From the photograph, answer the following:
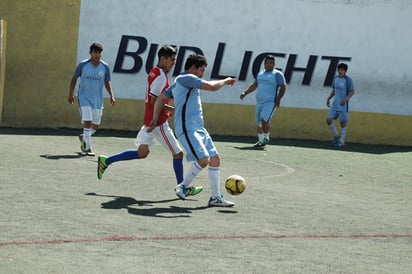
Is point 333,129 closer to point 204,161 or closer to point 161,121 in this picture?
point 161,121

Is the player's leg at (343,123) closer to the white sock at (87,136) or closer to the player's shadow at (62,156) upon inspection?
the white sock at (87,136)

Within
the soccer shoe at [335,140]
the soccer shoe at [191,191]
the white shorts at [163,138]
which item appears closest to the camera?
the soccer shoe at [191,191]

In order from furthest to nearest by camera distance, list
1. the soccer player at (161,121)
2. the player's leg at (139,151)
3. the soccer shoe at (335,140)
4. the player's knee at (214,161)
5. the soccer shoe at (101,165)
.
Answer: the soccer shoe at (335,140)
the soccer shoe at (101,165)
the player's leg at (139,151)
the soccer player at (161,121)
the player's knee at (214,161)

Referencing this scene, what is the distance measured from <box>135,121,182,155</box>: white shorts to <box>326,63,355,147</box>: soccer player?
10.3 meters

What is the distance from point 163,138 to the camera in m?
13.0

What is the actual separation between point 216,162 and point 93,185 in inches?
Result: 77.8

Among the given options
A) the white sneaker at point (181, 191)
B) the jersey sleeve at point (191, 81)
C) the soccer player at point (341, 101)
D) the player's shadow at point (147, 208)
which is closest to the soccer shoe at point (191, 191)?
the white sneaker at point (181, 191)

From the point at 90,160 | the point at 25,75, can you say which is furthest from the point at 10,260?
the point at 25,75

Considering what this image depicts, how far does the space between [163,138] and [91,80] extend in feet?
16.3

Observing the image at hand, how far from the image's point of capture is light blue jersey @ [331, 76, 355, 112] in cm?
2294

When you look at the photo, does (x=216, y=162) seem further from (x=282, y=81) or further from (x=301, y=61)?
(x=301, y=61)

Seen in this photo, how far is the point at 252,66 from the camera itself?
23.8 m

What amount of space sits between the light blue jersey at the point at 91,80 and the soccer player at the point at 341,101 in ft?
22.7

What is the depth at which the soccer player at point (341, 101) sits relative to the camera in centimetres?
2289
